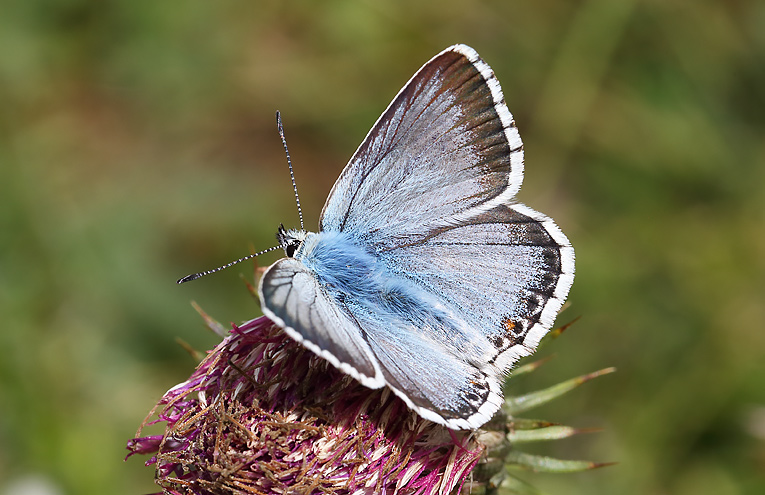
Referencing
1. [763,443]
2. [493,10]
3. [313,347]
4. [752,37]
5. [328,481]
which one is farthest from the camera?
[493,10]

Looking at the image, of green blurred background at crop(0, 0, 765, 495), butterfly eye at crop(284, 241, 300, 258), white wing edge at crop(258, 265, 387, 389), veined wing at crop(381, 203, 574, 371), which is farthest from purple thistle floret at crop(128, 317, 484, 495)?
green blurred background at crop(0, 0, 765, 495)

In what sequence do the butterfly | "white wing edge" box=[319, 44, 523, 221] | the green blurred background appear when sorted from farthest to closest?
the green blurred background
"white wing edge" box=[319, 44, 523, 221]
the butterfly

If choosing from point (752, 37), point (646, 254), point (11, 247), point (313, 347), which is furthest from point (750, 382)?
point (11, 247)

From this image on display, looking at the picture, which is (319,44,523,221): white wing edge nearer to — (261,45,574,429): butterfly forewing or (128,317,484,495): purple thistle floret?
(261,45,574,429): butterfly forewing

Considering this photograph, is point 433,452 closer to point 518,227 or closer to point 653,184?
point 518,227

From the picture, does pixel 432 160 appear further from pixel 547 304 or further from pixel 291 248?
Result: pixel 547 304

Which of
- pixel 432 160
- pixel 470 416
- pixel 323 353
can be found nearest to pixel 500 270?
pixel 432 160
